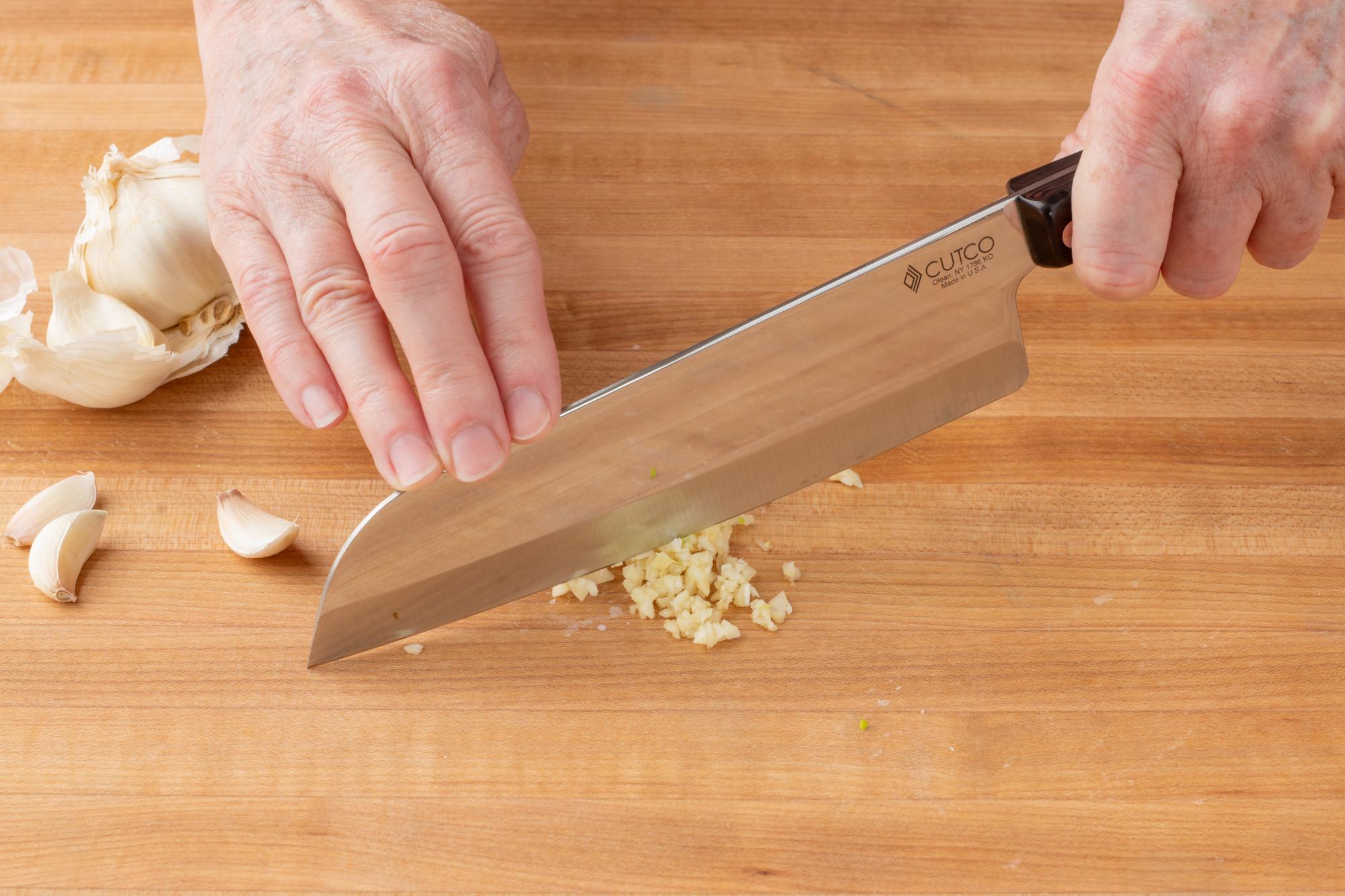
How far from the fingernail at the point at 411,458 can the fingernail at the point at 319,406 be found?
109 millimetres

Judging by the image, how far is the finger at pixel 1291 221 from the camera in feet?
3.25

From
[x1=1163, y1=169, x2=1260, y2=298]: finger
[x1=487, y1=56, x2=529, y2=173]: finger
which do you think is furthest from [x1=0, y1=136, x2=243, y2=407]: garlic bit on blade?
[x1=1163, y1=169, x2=1260, y2=298]: finger

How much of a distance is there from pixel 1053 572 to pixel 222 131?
968mm

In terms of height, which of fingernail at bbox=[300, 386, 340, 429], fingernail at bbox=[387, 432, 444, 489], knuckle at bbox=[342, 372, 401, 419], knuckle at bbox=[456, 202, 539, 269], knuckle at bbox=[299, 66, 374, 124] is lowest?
fingernail at bbox=[300, 386, 340, 429]

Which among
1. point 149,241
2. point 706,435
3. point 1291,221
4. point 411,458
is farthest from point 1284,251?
point 149,241

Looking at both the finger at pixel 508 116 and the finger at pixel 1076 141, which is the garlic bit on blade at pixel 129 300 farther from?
the finger at pixel 1076 141

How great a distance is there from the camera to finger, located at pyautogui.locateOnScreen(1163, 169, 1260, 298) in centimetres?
99

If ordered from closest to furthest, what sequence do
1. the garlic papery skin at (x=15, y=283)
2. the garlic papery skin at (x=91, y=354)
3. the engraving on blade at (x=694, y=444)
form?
the engraving on blade at (x=694, y=444) < the garlic papery skin at (x=91, y=354) < the garlic papery skin at (x=15, y=283)

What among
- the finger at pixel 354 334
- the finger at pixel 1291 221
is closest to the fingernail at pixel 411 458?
the finger at pixel 354 334

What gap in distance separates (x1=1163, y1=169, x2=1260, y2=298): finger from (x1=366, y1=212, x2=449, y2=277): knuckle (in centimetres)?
69

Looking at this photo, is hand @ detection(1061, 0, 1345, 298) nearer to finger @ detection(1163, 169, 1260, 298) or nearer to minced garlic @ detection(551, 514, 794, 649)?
finger @ detection(1163, 169, 1260, 298)

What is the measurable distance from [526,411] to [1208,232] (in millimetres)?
661

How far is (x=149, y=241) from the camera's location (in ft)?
3.87

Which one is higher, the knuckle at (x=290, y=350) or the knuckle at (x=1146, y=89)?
the knuckle at (x=1146, y=89)
